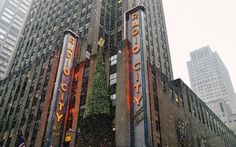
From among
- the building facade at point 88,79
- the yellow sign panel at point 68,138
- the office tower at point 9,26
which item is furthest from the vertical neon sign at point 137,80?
the office tower at point 9,26

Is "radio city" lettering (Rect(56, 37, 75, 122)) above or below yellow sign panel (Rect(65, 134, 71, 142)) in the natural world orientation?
above

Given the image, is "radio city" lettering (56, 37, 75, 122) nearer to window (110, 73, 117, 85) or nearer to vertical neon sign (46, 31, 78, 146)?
vertical neon sign (46, 31, 78, 146)

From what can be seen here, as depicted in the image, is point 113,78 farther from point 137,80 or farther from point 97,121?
point 97,121

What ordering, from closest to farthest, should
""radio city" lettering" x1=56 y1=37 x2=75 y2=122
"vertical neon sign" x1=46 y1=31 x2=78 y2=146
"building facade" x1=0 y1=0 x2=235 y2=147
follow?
"building facade" x1=0 y1=0 x2=235 y2=147 → "vertical neon sign" x1=46 y1=31 x2=78 y2=146 → ""radio city" lettering" x1=56 y1=37 x2=75 y2=122

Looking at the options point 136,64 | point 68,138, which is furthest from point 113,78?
point 68,138

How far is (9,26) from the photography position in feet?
346

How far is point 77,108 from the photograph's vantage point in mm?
36938

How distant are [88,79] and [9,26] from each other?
81.6 meters

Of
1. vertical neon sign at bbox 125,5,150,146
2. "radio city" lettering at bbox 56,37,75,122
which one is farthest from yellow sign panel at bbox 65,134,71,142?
vertical neon sign at bbox 125,5,150,146

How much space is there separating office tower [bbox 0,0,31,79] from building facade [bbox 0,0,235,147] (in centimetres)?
2370

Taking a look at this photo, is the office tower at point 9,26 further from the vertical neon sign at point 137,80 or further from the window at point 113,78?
the vertical neon sign at point 137,80

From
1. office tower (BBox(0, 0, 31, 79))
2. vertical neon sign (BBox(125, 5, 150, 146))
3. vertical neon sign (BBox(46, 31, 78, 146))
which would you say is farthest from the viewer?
office tower (BBox(0, 0, 31, 79))

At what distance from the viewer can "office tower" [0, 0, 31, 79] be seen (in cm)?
9450

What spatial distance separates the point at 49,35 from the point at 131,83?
4299 centimetres
